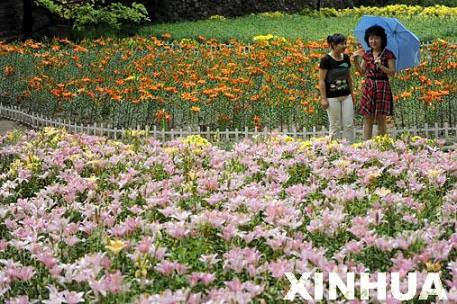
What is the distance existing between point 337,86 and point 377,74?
494mm

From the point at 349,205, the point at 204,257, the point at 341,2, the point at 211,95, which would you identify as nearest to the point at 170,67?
the point at 211,95

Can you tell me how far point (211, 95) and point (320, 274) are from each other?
6.38m

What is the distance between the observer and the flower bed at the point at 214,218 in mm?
3664

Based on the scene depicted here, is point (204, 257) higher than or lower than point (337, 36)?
lower

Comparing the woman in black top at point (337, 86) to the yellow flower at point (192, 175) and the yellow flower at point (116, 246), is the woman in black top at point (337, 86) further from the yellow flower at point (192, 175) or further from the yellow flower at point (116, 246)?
the yellow flower at point (116, 246)

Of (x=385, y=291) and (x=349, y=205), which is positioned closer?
(x=385, y=291)

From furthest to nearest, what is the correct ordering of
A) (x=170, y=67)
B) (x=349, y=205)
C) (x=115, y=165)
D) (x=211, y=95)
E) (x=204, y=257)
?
(x=170, y=67) < (x=211, y=95) < (x=115, y=165) < (x=349, y=205) < (x=204, y=257)

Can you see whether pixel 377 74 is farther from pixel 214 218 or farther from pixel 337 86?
pixel 214 218

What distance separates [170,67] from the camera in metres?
13.4

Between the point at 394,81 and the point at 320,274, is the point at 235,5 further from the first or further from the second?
the point at 320,274

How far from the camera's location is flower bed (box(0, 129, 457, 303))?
3.66m

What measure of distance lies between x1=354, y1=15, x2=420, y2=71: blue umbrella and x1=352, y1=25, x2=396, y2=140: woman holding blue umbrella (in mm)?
109

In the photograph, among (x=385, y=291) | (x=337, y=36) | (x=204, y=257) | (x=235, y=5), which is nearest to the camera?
(x=385, y=291)

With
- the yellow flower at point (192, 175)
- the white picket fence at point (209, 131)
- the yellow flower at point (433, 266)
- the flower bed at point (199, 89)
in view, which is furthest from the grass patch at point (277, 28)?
the yellow flower at point (433, 266)
